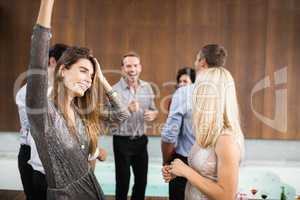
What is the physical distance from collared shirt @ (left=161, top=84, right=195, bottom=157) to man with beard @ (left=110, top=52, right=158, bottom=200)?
62 cm

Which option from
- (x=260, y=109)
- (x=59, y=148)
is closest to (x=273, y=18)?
(x=260, y=109)

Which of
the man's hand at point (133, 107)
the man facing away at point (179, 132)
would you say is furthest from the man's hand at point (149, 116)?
the man facing away at point (179, 132)

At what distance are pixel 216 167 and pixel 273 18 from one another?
3853 mm

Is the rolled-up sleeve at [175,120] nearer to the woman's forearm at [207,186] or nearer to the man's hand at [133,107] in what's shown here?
the man's hand at [133,107]

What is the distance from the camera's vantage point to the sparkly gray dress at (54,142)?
95 centimetres

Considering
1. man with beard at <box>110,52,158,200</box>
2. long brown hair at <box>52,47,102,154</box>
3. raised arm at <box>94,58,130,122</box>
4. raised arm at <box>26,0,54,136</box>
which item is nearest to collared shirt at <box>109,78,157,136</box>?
man with beard at <box>110,52,158,200</box>

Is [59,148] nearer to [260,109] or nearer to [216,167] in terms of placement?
[216,167]

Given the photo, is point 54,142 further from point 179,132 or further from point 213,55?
point 179,132

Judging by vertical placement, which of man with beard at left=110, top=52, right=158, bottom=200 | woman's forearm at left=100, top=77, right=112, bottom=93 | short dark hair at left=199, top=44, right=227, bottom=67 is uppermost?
short dark hair at left=199, top=44, right=227, bottom=67

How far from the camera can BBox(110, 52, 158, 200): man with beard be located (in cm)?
317

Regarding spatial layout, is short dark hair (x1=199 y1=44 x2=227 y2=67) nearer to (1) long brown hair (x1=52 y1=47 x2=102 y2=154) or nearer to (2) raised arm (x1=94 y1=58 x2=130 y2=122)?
(2) raised arm (x1=94 y1=58 x2=130 y2=122)

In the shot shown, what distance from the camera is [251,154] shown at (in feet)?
15.5

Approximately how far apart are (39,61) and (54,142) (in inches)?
11.5

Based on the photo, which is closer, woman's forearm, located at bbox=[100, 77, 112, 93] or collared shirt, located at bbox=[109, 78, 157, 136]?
woman's forearm, located at bbox=[100, 77, 112, 93]
